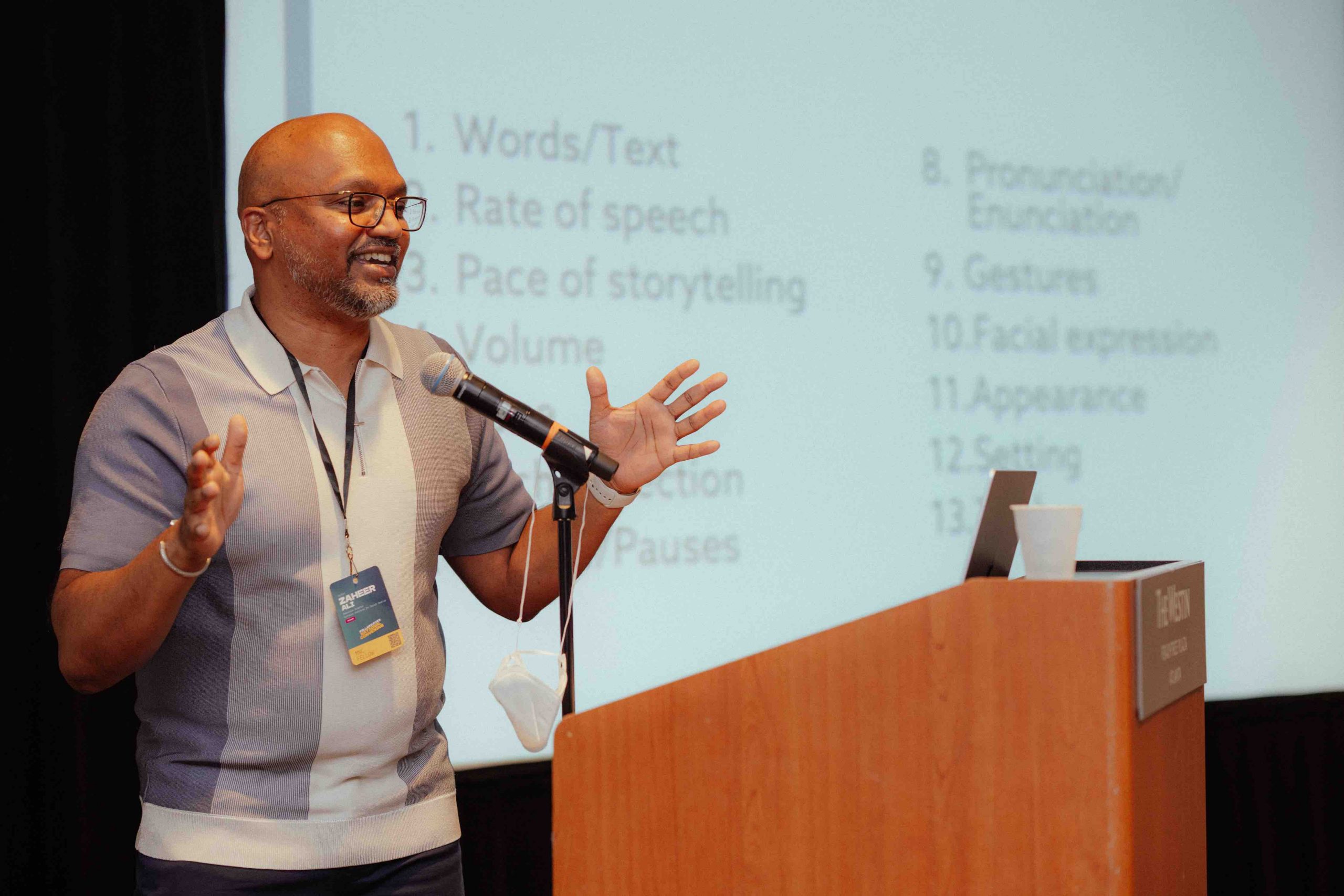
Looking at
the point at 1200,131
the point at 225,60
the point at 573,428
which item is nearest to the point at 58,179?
the point at 225,60

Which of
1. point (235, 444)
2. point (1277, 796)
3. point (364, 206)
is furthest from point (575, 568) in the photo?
point (1277, 796)

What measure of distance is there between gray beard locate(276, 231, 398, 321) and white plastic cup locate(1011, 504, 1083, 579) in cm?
90

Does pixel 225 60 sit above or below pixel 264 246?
above

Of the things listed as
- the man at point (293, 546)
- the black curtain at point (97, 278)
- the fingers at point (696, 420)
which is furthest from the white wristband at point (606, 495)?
the black curtain at point (97, 278)

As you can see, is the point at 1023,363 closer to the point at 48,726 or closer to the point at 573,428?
the point at 573,428

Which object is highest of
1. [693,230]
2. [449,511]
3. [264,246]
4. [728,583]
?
[693,230]

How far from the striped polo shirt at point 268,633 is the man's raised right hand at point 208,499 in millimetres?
185

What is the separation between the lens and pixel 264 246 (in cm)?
168

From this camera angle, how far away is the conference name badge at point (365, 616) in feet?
5.03

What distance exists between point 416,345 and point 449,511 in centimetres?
29

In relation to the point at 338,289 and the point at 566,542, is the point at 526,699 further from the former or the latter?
the point at 338,289

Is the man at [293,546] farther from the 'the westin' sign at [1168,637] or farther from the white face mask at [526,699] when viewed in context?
the 'the westin' sign at [1168,637]

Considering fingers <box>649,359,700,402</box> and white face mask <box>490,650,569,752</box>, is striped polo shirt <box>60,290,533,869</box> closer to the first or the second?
white face mask <box>490,650,569,752</box>

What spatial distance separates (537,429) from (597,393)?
22 centimetres
